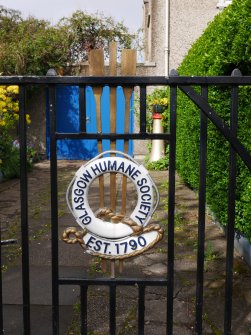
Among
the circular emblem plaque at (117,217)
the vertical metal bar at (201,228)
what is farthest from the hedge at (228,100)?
the circular emblem plaque at (117,217)

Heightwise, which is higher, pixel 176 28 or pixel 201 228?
pixel 176 28

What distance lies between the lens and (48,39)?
1157cm

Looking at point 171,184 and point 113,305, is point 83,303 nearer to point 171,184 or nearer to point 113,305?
point 113,305

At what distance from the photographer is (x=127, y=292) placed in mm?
3295

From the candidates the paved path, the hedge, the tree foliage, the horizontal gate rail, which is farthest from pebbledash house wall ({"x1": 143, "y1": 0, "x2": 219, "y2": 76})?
the horizontal gate rail

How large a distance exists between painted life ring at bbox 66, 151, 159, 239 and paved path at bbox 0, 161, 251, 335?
0.95 meters

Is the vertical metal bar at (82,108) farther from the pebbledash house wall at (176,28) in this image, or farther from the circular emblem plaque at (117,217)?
the pebbledash house wall at (176,28)

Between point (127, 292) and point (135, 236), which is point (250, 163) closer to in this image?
point (135, 236)

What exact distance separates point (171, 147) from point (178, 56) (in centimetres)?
969

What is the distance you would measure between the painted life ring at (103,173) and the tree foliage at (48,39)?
31.8 ft

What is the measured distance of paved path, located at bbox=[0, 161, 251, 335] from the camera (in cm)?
281

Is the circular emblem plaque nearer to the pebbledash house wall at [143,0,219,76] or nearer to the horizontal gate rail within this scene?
the horizontal gate rail

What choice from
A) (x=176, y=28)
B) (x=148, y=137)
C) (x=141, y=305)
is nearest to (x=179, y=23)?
(x=176, y=28)

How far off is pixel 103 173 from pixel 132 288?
5.33 feet
